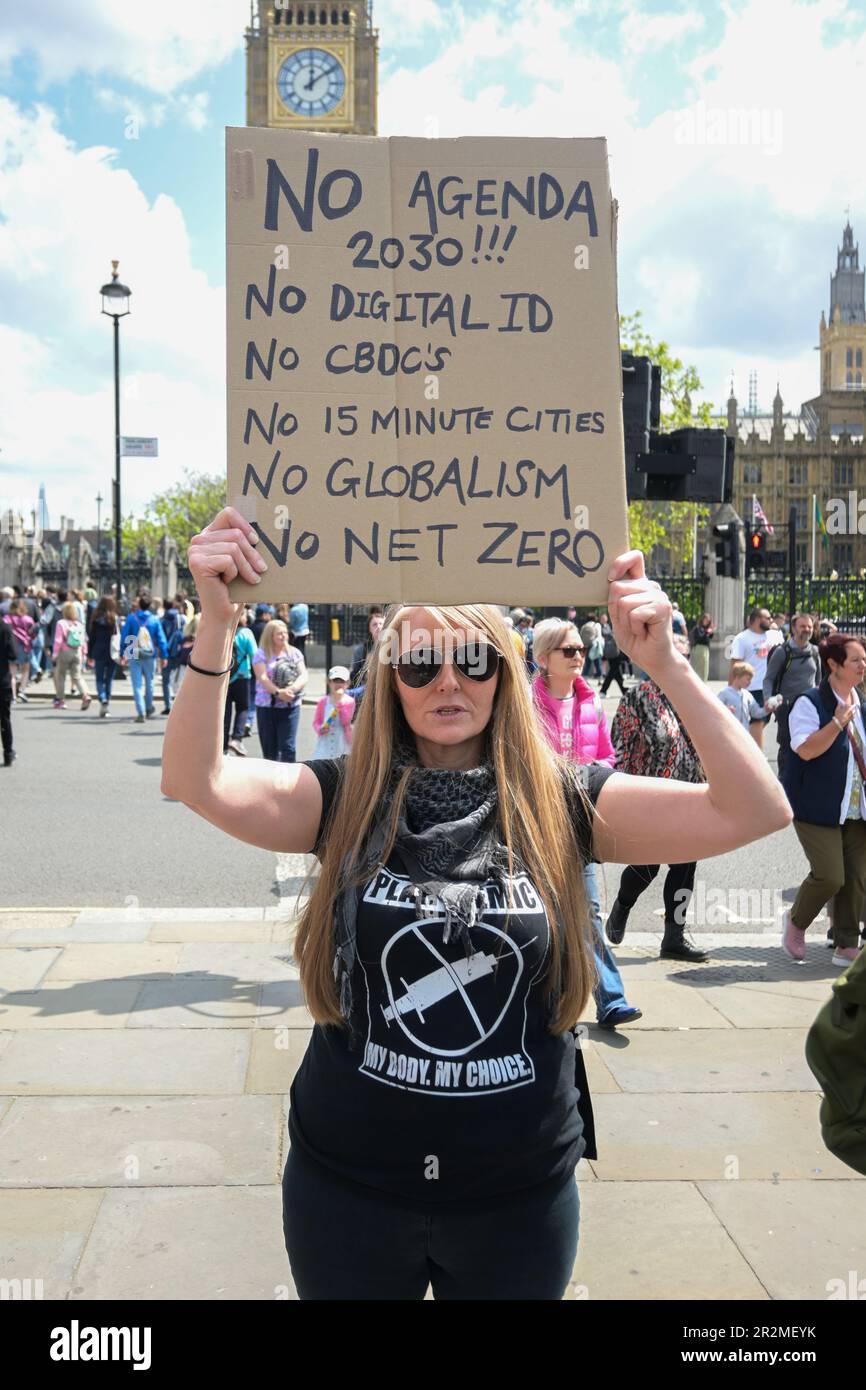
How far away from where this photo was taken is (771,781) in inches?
84.7

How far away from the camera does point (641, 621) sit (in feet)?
6.88

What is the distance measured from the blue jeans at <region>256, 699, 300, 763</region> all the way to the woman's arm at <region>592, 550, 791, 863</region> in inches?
290

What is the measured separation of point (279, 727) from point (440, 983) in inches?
300

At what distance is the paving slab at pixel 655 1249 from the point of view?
11.0ft

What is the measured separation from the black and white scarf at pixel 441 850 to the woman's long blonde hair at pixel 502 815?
2 centimetres

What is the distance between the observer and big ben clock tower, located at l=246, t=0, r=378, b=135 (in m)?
79.6

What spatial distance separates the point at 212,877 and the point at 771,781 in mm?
6906

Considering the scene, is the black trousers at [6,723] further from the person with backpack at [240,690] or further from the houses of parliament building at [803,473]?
the houses of parliament building at [803,473]

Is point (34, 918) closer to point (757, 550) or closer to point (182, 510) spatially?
point (757, 550)

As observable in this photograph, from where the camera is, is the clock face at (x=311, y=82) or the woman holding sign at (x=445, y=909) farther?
the clock face at (x=311, y=82)

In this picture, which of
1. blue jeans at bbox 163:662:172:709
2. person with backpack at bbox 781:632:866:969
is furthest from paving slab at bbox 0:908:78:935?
blue jeans at bbox 163:662:172:709

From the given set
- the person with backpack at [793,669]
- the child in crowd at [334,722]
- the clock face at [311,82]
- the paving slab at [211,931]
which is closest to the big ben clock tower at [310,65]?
the clock face at [311,82]

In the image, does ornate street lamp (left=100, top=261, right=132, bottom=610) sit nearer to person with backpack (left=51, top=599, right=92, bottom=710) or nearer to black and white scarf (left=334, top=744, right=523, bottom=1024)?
person with backpack (left=51, top=599, right=92, bottom=710)

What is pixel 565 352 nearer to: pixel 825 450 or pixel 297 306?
pixel 297 306
